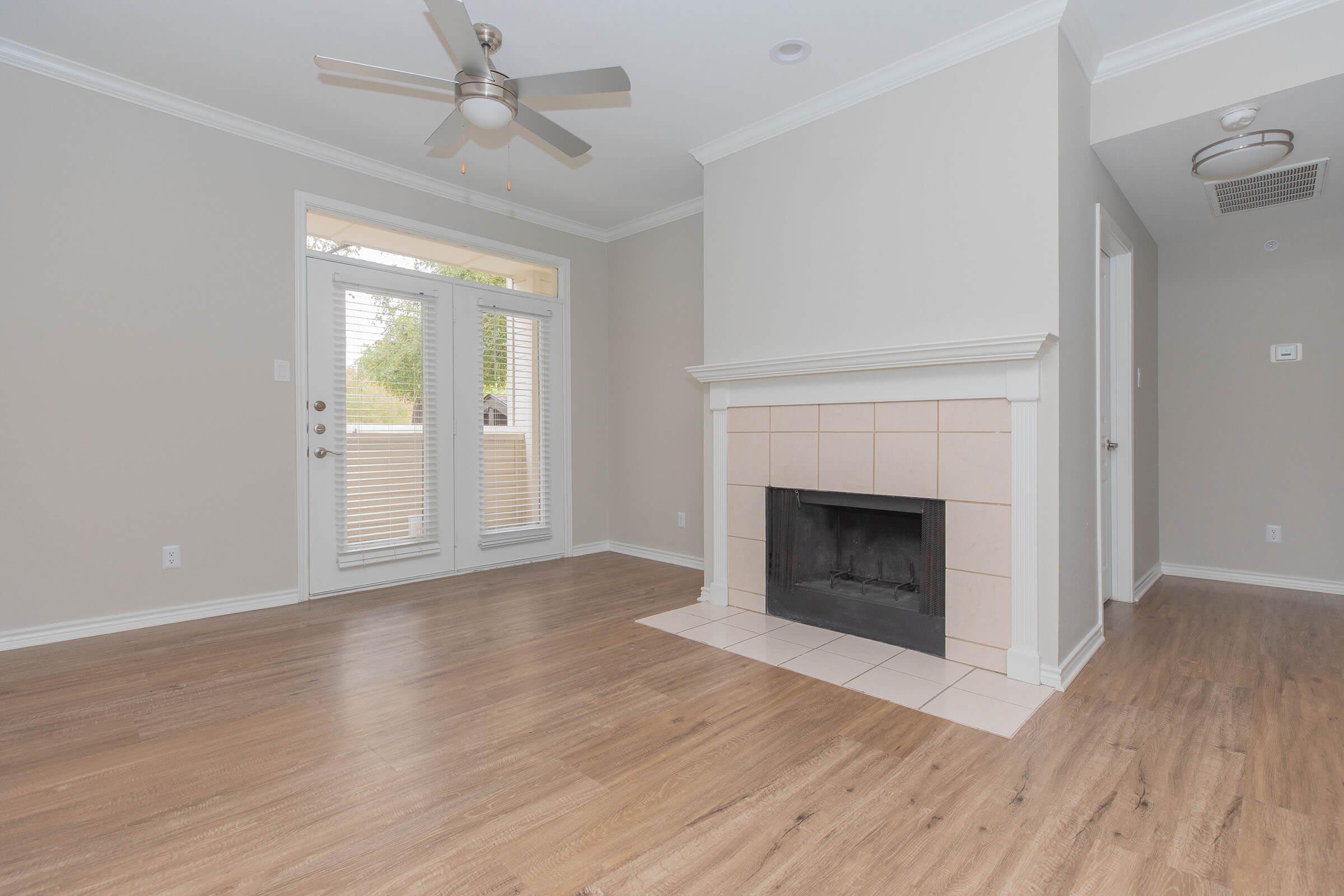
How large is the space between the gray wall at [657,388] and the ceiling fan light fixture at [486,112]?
7.67ft

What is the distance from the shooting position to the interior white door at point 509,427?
452cm

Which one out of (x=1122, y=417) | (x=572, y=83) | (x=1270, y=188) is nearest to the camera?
(x=572, y=83)

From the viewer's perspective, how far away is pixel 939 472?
109 inches

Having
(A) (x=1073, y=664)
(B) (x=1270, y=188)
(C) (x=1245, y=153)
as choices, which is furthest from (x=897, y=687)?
(B) (x=1270, y=188)

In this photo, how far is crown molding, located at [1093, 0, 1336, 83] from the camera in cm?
245

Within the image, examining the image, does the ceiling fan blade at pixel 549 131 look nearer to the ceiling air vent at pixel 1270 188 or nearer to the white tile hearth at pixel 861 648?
the white tile hearth at pixel 861 648

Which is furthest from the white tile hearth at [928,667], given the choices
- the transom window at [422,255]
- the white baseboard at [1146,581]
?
the transom window at [422,255]

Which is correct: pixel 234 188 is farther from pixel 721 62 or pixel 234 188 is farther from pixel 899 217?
pixel 899 217

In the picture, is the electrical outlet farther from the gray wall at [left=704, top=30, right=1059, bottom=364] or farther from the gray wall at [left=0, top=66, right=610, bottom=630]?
the gray wall at [left=704, top=30, right=1059, bottom=364]

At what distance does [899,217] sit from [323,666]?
10.5 feet

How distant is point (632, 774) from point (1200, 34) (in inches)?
140

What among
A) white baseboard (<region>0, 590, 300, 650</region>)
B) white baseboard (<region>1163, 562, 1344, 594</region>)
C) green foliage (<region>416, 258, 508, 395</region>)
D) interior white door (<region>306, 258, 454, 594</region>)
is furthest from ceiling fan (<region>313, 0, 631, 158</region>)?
white baseboard (<region>1163, 562, 1344, 594</region>)

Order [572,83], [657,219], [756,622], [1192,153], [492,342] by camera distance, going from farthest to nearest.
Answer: [657,219] < [492,342] < [756,622] < [1192,153] < [572,83]

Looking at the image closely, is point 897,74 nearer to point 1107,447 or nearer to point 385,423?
point 1107,447
